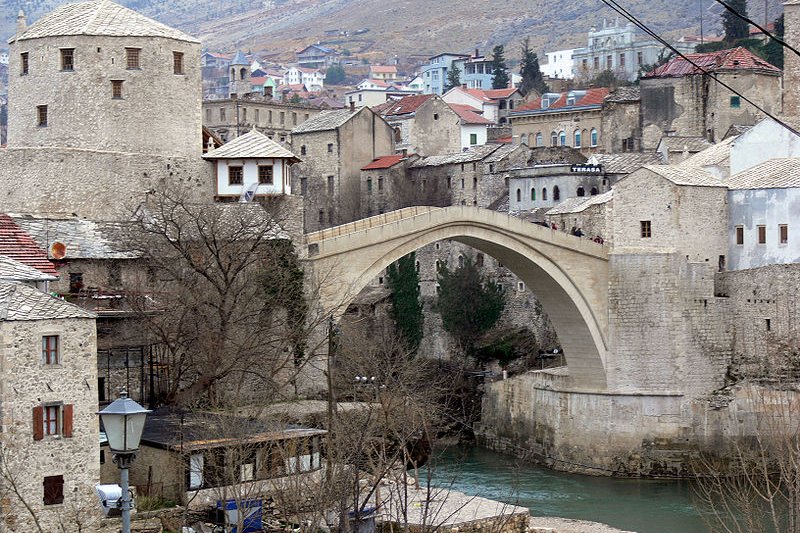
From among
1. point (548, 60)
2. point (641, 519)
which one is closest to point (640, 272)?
point (641, 519)

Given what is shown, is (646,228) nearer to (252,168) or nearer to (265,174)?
(265,174)

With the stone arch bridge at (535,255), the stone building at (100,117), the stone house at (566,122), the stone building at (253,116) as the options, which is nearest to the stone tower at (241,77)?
the stone building at (253,116)

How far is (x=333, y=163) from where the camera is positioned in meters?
69.4

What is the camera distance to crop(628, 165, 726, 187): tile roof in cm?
4556

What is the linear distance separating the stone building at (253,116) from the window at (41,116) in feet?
121

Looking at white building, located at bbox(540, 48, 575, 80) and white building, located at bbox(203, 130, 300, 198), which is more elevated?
white building, located at bbox(540, 48, 575, 80)

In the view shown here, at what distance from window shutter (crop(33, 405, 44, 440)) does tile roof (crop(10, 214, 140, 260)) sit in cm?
1137

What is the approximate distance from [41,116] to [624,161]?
26.8 meters

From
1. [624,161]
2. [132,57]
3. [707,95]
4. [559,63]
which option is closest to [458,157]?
[624,161]

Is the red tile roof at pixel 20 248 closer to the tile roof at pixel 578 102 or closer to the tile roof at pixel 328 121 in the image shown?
the tile roof at pixel 328 121

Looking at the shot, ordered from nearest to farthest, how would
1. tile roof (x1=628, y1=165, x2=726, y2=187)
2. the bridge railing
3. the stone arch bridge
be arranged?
1. the bridge railing
2. the stone arch bridge
3. tile roof (x1=628, y1=165, x2=726, y2=187)

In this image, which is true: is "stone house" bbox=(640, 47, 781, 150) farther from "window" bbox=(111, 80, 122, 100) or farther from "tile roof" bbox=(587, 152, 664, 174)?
"window" bbox=(111, 80, 122, 100)

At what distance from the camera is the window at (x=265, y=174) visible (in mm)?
42688

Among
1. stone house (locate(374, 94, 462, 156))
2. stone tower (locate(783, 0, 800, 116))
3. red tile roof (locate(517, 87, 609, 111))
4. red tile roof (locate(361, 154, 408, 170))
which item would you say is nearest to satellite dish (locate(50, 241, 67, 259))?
stone tower (locate(783, 0, 800, 116))
